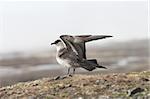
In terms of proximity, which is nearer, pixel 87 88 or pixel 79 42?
pixel 87 88

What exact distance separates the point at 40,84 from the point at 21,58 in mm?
22780

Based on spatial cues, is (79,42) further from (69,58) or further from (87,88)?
(87,88)

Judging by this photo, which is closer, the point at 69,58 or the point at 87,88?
the point at 87,88

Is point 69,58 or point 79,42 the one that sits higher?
point 79,42

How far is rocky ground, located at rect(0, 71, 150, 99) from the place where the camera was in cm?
1375

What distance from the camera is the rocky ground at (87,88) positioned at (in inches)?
541

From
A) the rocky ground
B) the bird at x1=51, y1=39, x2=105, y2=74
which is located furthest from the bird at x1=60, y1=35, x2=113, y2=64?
the rocky ground

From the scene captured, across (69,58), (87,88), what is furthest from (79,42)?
(87,88)

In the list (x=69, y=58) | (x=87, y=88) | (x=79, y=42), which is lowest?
(x=87, y=88)

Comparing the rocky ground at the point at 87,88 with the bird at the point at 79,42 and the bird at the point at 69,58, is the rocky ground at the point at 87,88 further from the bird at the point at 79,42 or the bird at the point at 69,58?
the bird at the point at 79,42

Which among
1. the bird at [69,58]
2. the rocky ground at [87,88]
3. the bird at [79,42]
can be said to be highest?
the bird at [79,42]

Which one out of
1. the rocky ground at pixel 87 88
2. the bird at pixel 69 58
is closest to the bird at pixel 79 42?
the bird at pixel 69 58

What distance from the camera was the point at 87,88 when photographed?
14250 millimetres

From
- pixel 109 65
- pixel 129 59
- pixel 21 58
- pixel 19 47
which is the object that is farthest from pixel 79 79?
pixel 19 47
